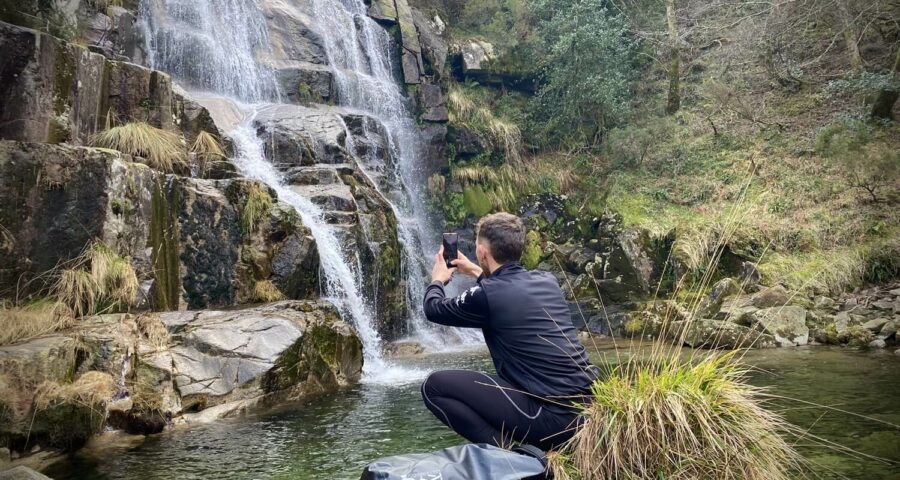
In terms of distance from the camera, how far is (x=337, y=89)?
1410 cm

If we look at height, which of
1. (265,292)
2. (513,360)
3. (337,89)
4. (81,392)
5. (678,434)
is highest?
(337,89)

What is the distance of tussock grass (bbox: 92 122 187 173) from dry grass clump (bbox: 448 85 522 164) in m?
8.71

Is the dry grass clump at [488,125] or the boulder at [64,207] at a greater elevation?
the dry grass clump at [488,125]

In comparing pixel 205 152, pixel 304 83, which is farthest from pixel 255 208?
pixel 304 83

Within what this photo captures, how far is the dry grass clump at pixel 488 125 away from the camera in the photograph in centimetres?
1551

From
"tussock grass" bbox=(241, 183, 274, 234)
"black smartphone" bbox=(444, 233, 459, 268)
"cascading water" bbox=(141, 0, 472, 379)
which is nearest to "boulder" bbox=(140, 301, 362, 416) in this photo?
"cascading water" bbox=(141, 0, 472, 379)

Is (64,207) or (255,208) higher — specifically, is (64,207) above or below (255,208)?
below

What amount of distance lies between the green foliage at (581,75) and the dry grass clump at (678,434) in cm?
1297

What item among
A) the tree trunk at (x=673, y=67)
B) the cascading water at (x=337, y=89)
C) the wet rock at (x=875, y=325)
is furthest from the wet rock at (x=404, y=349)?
the tree trunk at (x=673, y=67)

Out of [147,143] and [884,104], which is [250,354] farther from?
[884,104]

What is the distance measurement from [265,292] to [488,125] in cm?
930

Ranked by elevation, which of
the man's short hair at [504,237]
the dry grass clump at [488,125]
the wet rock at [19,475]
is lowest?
the wet rock at [19,475]

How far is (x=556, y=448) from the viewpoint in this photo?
9.11 feet

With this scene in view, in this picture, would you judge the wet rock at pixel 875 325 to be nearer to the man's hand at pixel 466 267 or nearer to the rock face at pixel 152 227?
the man's hand at pixel 466 267
